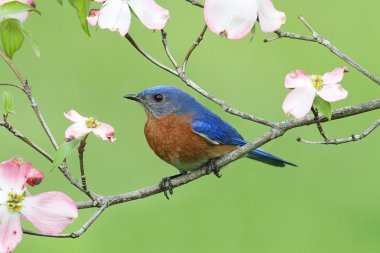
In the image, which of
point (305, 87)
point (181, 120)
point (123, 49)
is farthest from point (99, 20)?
point (123, 49)

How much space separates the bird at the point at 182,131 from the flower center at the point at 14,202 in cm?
125

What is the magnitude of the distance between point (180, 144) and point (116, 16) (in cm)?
135

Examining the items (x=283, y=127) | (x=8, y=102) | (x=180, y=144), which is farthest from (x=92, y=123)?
(x=180, y=144)

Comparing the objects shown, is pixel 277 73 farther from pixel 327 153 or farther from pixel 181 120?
pixel 181 120

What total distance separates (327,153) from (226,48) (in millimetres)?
1959

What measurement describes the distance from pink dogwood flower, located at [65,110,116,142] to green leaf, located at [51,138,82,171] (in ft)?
0.04

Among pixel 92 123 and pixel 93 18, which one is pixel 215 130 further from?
pixel 93 18

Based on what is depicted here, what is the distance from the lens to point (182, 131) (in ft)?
10.2

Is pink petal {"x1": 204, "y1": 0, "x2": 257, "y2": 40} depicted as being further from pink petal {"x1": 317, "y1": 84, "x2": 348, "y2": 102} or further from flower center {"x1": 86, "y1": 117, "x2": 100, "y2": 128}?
flower center {"x1": 86, "y1": 117, "x2": 100, "y2": 128}

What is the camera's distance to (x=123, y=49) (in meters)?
8.09

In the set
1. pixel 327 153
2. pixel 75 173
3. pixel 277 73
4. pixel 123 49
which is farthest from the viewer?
pixel 123 49

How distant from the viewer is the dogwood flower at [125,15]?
1695mm

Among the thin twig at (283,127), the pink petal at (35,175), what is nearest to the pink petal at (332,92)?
the thin twig at (283,127)

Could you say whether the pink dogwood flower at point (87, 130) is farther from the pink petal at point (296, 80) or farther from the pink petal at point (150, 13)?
the pink petal at point (296, 80)
